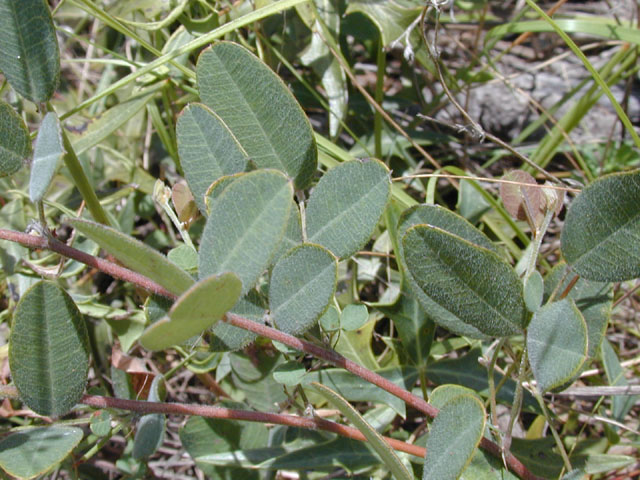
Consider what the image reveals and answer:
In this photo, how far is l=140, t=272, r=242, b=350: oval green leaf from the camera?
2.10 ft

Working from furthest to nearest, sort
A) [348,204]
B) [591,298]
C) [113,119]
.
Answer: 1. [113,119]
2. [591,298]
3. [348,204]

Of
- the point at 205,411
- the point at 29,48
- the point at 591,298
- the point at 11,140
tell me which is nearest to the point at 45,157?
the point at 11,140

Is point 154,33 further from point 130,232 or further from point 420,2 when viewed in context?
point 420,2

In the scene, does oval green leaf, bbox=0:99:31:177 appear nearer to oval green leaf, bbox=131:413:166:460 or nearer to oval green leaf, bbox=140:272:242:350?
oval green leaf, bbox=140:272:242:350

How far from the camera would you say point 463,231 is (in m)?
1.00

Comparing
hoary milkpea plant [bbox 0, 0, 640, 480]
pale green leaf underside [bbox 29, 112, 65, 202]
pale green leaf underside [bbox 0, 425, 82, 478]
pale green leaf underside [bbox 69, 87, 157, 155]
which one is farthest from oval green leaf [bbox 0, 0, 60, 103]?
pale green leaf underside [bbox 69, 87, 157, 155]

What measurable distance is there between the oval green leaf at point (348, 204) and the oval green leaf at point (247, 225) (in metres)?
0.21

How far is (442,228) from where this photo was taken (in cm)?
99

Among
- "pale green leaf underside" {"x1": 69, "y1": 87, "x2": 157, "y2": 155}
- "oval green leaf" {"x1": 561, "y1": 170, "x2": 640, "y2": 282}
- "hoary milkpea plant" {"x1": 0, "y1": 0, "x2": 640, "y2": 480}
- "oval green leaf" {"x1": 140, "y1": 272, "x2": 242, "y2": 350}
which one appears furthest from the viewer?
"pale green leaf underside" {"x1": 69, "y1": 87, "x2": 157, "y2": 155}

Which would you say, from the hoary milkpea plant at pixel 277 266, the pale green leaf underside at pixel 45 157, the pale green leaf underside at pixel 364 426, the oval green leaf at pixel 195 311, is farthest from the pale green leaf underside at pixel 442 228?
the pale green leaf underside at pixel 45 157

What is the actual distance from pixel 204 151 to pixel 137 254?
0.98ft

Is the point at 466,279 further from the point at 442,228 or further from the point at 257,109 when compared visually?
the point at 257,109

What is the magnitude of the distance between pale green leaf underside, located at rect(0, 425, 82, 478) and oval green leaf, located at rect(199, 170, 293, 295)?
14.6 inches

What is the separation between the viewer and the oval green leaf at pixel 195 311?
64 cm
